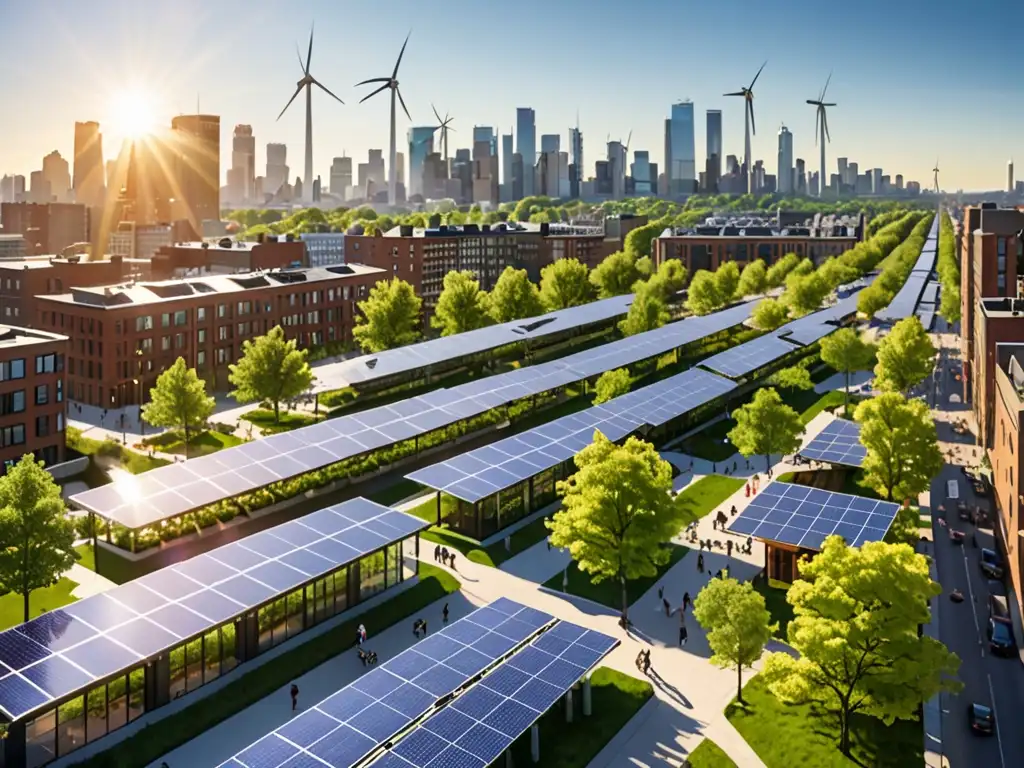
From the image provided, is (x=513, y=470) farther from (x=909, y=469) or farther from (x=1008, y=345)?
(x=1008, y=345)

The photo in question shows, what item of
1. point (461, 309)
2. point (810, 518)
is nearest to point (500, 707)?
point (810, 518)

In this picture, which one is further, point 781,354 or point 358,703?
point 781,354

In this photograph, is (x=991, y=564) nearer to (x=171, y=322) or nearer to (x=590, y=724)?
(x=590, y=724)

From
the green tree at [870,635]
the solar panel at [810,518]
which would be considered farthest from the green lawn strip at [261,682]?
the green tree at [870,635]

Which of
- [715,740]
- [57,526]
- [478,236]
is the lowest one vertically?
[715,740]

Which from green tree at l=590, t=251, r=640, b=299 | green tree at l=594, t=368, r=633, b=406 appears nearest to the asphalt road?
green tree at l=594, t=368, r=633, b=406

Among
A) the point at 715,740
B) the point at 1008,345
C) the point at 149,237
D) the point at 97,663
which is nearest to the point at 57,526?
the point at 97,663

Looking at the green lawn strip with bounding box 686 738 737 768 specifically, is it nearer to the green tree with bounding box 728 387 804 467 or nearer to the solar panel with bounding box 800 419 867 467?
the solar panel with bounding box 800 419 867 467
